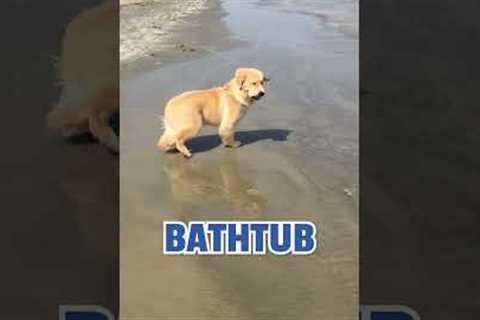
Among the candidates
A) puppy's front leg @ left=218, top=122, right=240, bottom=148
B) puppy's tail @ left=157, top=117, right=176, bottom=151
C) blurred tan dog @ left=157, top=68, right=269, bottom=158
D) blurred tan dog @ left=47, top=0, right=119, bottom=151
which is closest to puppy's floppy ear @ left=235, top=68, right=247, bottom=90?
blurred tan dog @ left=157, top=68, right=269, bottom=158

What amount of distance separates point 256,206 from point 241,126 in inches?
10.8

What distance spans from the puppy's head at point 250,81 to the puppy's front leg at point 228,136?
12 cm

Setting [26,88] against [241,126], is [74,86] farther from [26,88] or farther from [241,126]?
[241,126]

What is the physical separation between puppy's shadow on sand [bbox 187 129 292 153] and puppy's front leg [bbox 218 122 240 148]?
0.04 feet

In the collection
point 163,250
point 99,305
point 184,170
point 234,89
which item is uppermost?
point 234,89

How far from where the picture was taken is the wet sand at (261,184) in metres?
2.97

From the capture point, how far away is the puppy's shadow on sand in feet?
9.93

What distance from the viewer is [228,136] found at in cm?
305

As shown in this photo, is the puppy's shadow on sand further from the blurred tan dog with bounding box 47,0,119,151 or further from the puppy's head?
the blurred tan dog with bounding box 47,0,119,151

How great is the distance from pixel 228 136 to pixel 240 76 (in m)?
0.20

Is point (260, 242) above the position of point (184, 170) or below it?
below

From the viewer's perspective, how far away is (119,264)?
9.84 feet

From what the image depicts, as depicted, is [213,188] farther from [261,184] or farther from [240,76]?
[240,76]
